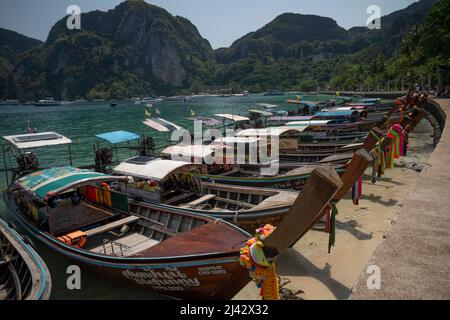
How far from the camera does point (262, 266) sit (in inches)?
187

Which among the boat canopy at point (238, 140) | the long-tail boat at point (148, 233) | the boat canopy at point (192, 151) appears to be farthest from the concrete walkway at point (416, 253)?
the boat canopy at point (238, 140)

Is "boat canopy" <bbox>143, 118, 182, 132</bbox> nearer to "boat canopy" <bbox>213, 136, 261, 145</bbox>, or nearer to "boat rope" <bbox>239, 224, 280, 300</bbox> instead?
"boat canopy" <bbox>213, 136, 261, 145</bbox>

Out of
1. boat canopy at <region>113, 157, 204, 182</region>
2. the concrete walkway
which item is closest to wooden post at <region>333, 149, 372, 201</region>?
the concrete walkway

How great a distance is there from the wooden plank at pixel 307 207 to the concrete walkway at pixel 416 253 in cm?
104

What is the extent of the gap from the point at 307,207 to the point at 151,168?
307 inches

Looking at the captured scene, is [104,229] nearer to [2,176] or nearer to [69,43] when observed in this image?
[2,176]

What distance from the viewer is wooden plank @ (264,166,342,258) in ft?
12.3

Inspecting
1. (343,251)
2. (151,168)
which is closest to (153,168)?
(151,168)

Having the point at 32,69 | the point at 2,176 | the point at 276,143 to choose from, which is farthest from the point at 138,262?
the point at 32,69

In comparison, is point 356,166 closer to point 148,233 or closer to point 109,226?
point 148,233

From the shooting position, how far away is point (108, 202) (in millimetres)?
11547

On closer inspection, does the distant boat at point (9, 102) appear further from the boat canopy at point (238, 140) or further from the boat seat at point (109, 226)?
the boat seat at point (109, 226)
